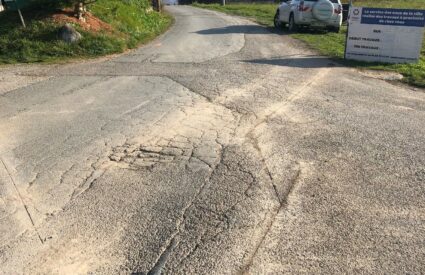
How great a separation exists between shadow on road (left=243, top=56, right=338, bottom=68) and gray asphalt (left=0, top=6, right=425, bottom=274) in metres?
2.03

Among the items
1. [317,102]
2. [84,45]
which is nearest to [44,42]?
[84,45]

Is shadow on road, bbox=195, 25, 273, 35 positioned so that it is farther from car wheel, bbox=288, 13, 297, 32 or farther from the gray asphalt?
the gray asphalt

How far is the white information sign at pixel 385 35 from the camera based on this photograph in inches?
464

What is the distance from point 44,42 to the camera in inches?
541

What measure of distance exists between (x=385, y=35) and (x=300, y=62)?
2.40 m

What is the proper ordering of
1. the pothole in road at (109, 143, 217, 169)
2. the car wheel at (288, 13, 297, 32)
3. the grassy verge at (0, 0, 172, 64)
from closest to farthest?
the pothole in road at (109, 143, 217, 169) → the grassy verge at (0, 0, 172, 64) → the car wheel at (288, 13, 297, 32)

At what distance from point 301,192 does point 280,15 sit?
17.1m

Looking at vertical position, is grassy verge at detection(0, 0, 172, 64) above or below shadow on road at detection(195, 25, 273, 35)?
above

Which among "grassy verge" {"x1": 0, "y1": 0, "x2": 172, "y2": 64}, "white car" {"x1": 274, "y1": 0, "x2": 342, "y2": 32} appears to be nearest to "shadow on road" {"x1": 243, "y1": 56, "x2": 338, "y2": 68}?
"grassy verge" {"x1": 0, "y1": 0, "x2": 172, "y2": 64}

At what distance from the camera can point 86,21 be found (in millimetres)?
15289

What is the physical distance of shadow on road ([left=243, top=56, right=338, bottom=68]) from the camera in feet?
39.0

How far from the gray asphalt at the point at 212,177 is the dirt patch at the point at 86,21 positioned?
5539 mm

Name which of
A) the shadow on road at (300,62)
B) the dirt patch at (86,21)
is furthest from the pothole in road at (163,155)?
the dirt patch at (86,21)

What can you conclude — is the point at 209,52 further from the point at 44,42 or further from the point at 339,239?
the point at 339,239
